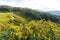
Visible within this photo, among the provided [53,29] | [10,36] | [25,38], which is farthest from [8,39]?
[53,29]

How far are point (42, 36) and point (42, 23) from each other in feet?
16.8

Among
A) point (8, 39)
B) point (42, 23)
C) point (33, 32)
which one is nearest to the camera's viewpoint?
point (8, 39)

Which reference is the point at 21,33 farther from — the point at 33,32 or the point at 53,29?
the point at 53,29

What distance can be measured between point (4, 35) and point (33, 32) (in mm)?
6846

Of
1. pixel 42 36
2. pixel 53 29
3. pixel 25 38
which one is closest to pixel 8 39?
pixel 25 38

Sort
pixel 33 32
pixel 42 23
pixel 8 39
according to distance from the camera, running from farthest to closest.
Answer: pixel 42 23 < pixel 33 32 < pixel 8 39

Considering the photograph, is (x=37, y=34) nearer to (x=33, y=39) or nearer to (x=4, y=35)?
(x=33, y=39)

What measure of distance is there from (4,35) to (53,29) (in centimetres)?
1216

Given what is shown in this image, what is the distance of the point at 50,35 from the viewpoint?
53.2m

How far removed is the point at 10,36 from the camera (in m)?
48.5

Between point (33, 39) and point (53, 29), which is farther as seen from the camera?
point (53, 29)

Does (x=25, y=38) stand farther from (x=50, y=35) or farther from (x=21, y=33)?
(x=50, y=35)

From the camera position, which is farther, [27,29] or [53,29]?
[53,29]

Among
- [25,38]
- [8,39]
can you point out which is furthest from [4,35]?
[25,38]
